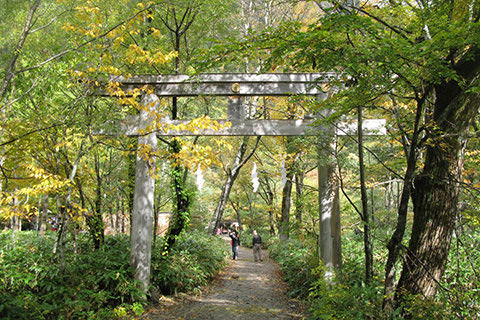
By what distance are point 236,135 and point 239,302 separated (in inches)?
148

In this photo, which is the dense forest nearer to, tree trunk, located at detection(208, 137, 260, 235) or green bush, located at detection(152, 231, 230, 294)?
green bush, located at detection(152, 231, 230, 294)

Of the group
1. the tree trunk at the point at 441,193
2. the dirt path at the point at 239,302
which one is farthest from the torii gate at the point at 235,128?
the tree trunk at the point at 441,193

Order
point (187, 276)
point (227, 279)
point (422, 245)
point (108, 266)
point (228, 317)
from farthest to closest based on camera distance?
point (227, 279)
point (187, 276)
point (108, 266)
point (228, 317)
point (422, 245)

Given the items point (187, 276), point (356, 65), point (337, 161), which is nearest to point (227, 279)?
point (187, 276)

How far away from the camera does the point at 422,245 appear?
3.61 m

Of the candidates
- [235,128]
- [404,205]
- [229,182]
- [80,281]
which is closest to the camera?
[404,205]

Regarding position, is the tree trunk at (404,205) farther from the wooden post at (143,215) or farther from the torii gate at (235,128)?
the wooden post at (143,215)

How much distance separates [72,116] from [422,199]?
539 cm

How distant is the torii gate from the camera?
20.5 feet

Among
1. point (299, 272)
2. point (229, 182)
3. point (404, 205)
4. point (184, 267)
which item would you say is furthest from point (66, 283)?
point (229, 182)

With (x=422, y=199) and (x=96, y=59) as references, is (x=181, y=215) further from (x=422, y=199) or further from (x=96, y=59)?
(x=422, y=199)

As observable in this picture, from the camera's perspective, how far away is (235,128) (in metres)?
6.26

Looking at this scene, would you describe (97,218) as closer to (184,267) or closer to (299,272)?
(184,267)

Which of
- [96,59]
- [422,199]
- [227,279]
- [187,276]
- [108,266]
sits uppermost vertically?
[96,59]
